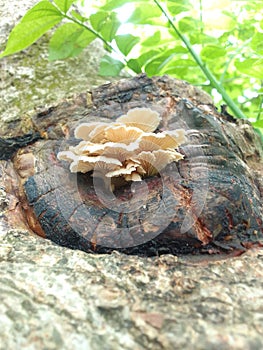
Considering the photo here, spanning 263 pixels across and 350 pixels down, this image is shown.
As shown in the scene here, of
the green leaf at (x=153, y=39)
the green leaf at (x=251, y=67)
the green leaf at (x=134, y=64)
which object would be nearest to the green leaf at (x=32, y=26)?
the green leaf at (x=134, y=64)

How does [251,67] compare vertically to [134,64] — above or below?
below

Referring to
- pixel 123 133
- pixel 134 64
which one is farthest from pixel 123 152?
pixel 134 64

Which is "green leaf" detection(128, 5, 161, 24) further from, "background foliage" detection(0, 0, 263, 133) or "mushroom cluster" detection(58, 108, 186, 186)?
"mushroom cluster" detection(58, 108, 186, 186)

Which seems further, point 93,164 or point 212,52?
point 212,52

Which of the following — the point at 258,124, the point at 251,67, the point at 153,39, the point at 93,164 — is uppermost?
the point at 153,39

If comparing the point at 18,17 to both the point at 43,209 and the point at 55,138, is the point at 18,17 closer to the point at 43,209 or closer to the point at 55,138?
the point at 55,138

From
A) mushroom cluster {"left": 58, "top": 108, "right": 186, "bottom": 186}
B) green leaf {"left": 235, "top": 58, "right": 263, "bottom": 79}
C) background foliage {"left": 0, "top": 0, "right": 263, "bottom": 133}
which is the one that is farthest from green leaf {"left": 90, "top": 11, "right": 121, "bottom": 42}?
mushroom cluster {"left": 58, "top": 108, "right": 186, "bottom": 186}

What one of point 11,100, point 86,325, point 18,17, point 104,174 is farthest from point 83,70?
point 86,325

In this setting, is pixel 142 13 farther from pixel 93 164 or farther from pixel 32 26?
pixel 93 164
